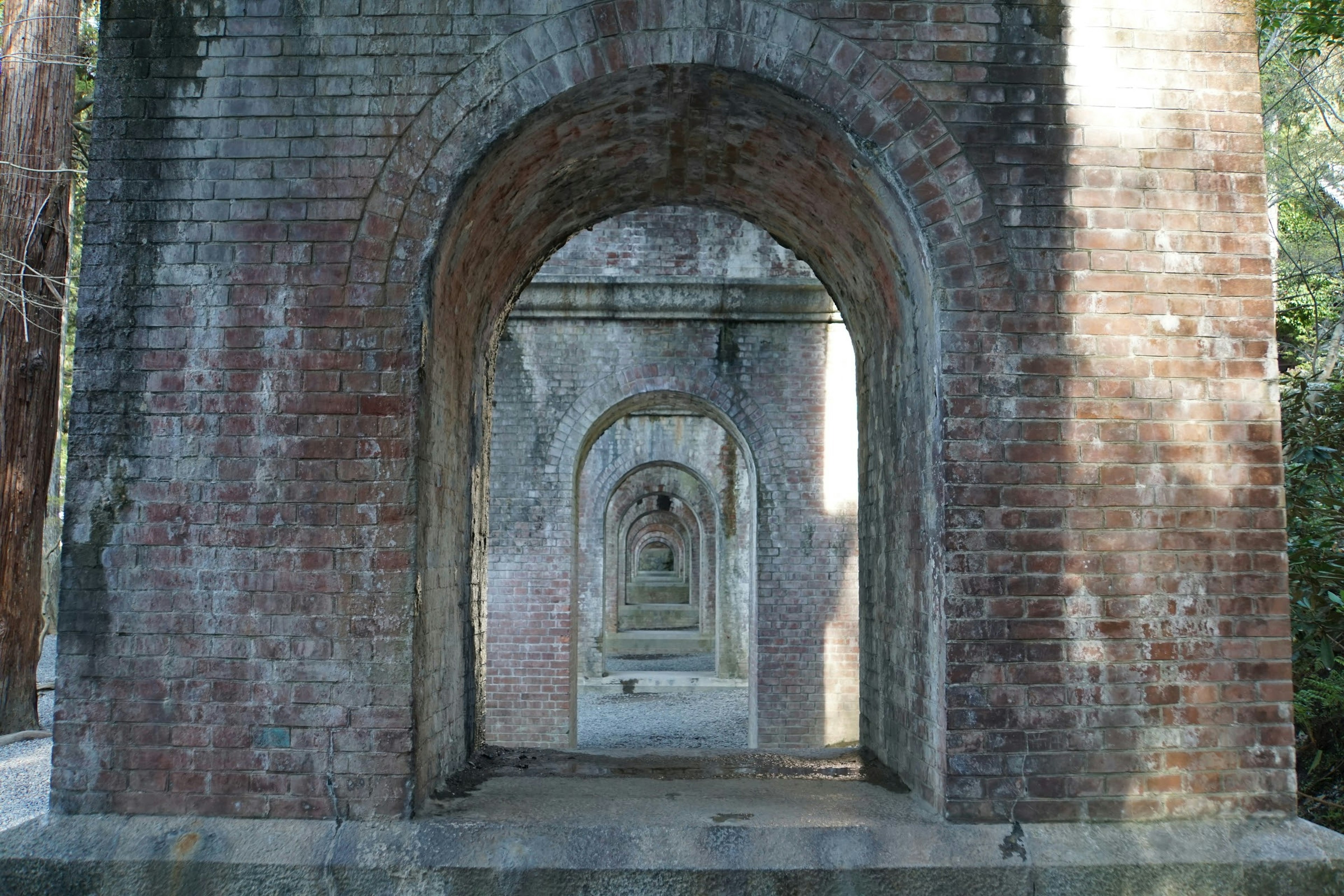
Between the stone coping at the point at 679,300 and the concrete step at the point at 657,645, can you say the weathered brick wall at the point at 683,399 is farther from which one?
the concrete step at the point at 657,645

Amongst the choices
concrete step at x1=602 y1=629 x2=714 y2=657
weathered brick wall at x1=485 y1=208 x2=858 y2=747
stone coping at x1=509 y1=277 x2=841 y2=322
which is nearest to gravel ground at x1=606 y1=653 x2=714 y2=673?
concrete step at x1=602 y1=629 x2=714 y2=657

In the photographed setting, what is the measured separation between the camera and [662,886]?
3.70m

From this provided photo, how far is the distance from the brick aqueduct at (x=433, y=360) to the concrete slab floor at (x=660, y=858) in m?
0.11

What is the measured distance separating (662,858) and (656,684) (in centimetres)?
1518

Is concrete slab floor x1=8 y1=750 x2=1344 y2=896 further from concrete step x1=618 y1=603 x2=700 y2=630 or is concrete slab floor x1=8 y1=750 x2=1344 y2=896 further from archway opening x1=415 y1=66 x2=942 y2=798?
concrete step x1=618 y1=603 x2=700 y2=630

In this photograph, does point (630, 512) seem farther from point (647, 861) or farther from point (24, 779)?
point (647, 861)

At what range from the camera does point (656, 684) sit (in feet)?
61.2

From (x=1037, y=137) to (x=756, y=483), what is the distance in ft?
24.3

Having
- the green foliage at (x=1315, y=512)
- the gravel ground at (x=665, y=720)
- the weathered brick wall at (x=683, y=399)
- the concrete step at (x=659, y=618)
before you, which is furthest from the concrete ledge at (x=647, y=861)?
the concrete step at (x=659, y=618)

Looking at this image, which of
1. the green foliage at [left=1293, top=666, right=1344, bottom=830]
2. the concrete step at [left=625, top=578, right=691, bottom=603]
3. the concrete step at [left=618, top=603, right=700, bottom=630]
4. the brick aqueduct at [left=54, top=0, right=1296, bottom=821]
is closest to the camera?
the brick aqueduct at [left=54, top=0, right=1296, bottom=821]

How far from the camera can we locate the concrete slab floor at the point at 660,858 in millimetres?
3645

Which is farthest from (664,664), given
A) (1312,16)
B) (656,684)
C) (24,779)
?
(1312,16)

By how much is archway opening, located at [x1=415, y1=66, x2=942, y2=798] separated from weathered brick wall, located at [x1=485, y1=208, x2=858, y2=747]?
17.0ft

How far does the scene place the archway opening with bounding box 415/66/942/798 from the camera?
4.12 meters
